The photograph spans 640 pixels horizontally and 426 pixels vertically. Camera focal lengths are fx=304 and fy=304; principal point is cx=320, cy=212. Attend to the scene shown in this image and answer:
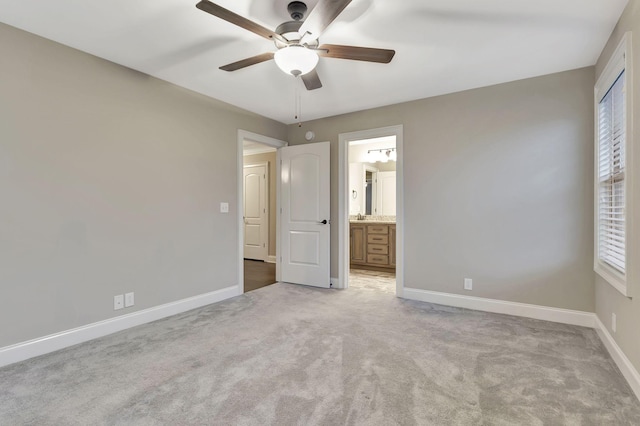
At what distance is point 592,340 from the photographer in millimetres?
2594

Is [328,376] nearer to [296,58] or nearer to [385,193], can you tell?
[296,58]

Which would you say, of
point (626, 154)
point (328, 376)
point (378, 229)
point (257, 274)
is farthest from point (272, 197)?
point (626, 154)

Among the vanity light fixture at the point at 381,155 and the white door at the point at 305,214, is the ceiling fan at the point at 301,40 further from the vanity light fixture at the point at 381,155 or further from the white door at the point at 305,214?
the vanity light fixture at the point at 381,155

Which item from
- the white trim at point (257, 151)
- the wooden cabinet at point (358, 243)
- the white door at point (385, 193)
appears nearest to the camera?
the wooden cabinet at point (358, 243)

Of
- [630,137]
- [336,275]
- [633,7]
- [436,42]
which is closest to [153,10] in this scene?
[436,42]

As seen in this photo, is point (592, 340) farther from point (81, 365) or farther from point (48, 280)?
point (48, 280)

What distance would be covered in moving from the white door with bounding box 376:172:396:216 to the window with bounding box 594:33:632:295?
375 cm

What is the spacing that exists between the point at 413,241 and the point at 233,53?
2.86m

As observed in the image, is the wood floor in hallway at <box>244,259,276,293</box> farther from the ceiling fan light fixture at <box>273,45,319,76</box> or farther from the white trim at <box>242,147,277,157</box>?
the ceiling fan light fixture at <box>273,45,319,76</box>

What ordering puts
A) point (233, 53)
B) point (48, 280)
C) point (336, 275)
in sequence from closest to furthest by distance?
point (48, 280), point (233, 53), point (336, 275)

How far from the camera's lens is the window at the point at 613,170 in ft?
6.79

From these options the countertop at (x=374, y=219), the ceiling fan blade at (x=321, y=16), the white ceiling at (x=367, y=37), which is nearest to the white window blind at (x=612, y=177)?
the white ceiling at (x=367, y=37)

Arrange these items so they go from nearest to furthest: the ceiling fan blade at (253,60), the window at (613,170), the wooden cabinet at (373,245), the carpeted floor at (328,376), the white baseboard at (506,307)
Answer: the carpeted floor at (328,376) < the window at (613,170) < the ceiling fan blade at (253,60) < the white baseboard at (506,307) < the wooden cabinet at (373,245)

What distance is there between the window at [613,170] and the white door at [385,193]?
375cm
